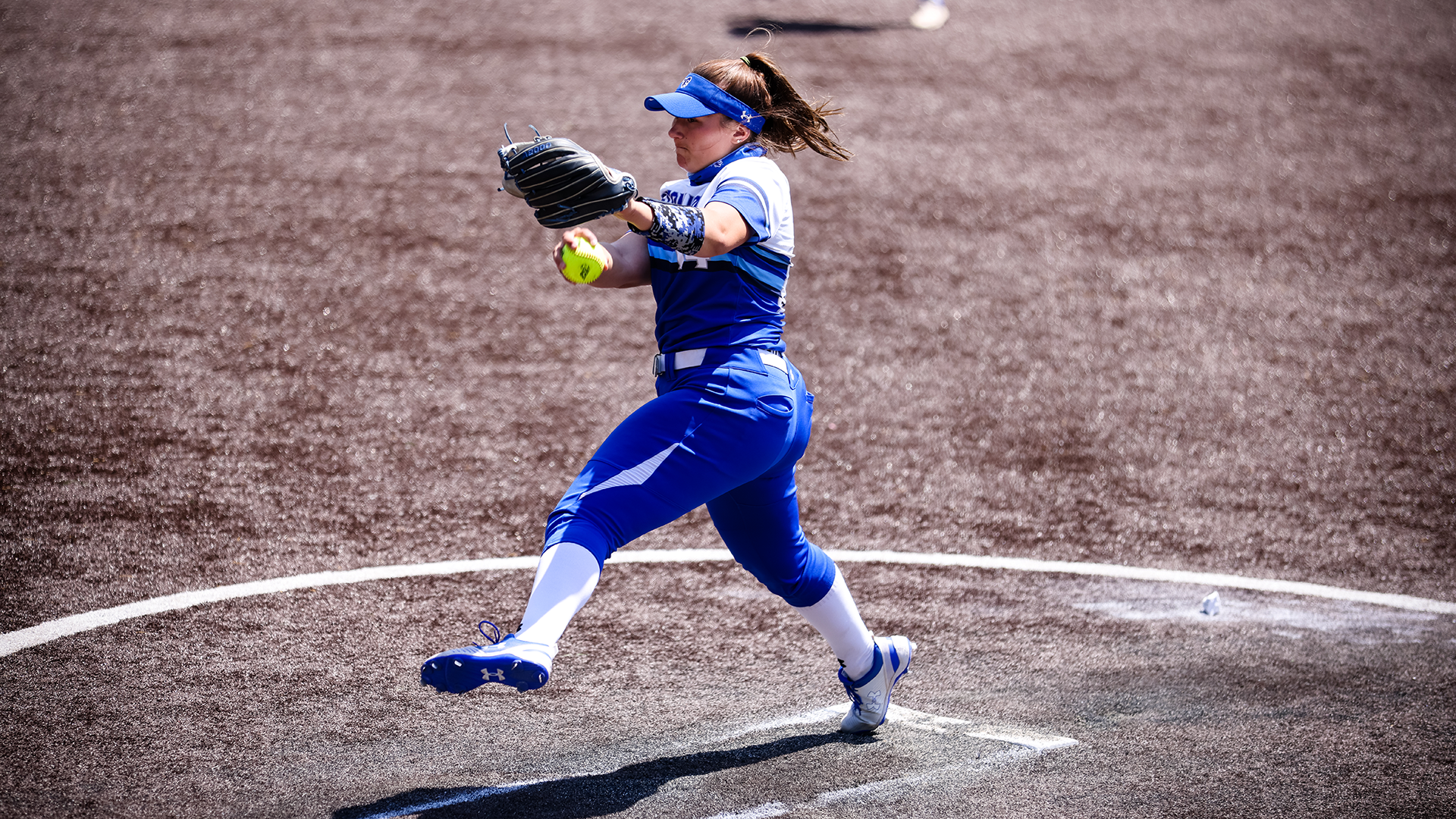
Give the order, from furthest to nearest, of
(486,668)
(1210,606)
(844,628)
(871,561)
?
(871,561) → (1210,606) → (844,628) → (486,668)

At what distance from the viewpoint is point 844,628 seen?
363 cm

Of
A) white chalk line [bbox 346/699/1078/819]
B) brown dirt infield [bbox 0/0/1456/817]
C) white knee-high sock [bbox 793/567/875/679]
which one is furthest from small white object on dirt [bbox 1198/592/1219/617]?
white knee-high sock [bbox 793/567/875/679]

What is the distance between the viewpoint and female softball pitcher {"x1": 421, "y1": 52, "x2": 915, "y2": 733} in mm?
2893

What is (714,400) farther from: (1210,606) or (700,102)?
(1210,606)

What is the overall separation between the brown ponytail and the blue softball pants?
73cm

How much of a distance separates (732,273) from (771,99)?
622 mm

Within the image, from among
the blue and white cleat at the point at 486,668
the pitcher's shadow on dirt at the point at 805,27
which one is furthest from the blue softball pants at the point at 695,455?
the pitcher's shadow on dirt at the point at 805,27

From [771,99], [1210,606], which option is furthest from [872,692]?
[1210,606]

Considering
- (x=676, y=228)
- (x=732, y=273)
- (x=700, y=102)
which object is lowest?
(x=732, y=273)

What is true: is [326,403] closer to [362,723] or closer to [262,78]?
[362,723]

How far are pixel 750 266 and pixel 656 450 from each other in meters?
0.60

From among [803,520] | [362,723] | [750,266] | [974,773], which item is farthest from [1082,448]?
[362,723]

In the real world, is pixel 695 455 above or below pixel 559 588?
above

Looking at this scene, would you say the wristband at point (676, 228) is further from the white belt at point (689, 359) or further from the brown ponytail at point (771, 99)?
the brown ponytail at point (771, 99)
